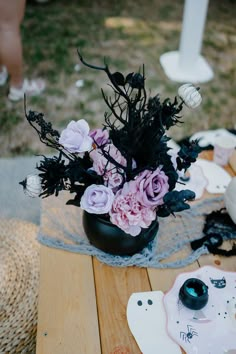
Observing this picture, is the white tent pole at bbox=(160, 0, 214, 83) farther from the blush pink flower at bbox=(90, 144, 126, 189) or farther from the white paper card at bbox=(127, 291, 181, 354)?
the white paper card at bbox=(127, 291, 181, 354)

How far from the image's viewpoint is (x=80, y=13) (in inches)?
128

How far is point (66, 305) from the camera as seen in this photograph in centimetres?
100

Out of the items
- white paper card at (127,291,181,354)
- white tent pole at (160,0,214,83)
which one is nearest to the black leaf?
white paper card at (127,291,181,354)

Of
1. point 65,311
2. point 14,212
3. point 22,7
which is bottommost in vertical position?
point 14,212

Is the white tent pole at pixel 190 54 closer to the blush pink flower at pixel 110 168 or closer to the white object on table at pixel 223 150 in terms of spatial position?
the white object on table at pixel 223 150

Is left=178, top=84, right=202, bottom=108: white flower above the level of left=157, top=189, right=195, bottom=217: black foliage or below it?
above

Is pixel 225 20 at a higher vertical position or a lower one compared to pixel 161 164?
lower

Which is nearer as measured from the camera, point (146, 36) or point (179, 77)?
point (179, 77)

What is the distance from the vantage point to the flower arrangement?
935mm

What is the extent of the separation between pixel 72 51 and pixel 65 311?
2094 millimetres

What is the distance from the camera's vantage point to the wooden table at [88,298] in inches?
36.6

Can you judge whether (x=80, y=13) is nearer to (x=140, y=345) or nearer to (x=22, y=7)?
(x=22, y=7)

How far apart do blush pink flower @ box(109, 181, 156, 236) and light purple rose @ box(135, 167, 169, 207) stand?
0.01 meters

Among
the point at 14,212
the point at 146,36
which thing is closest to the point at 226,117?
the point at 146,36
